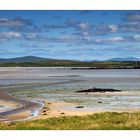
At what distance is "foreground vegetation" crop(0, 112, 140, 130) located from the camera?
55.6ft

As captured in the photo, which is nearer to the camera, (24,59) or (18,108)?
(24,59)

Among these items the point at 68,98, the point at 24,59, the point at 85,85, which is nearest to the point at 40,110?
the point at 24,59

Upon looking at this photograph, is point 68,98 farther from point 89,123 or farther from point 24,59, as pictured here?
point 89,123

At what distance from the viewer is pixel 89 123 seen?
17859 mm

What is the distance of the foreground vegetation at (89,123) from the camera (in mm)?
16938

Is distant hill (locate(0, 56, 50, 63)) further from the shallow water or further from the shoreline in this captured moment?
the shoreline

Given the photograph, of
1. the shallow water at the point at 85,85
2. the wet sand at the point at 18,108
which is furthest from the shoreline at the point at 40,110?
the shallow water at the point at 85,85

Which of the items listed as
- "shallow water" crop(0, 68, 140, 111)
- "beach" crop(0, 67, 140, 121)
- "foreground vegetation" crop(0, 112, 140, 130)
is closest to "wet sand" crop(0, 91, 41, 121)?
"beach" crop(0, 67, 140, 121)

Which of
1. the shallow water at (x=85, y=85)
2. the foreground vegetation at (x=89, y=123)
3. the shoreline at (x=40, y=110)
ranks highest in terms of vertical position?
the shallow water at (x=85, y=85)

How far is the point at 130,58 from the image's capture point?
21.0 meters

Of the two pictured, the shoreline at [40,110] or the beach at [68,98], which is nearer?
the shoreline at [40,110]

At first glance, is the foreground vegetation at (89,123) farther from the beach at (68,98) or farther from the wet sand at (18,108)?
the wet sand at (18,108)
